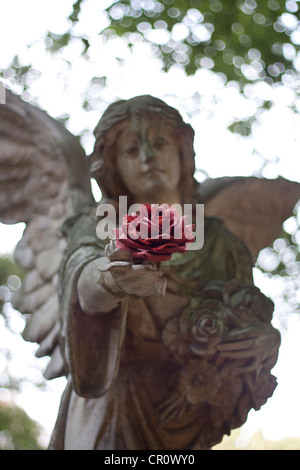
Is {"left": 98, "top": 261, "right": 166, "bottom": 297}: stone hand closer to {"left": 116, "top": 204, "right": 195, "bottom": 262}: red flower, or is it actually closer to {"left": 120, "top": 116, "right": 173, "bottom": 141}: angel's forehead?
{"left": 116, "top": 204, "right": 195, "bottom": 262}: red flower

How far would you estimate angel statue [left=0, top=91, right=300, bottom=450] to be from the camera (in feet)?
7.91

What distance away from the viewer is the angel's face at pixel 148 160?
2900 mm

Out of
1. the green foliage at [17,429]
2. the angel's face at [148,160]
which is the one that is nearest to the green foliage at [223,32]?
the angel's face at [148,160]

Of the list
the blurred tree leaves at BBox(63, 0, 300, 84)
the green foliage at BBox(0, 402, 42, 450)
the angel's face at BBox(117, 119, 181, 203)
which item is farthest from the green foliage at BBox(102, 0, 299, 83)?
the green foliage at BBox(0, 402, 42, 450)

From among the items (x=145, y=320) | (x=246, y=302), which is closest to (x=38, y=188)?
(x=145, y=320)

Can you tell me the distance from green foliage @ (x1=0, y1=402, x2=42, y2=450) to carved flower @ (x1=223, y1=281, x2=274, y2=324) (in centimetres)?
552

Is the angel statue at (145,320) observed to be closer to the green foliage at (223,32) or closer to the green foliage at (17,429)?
the green foliage at (223,32)

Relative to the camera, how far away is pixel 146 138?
292 centimetres

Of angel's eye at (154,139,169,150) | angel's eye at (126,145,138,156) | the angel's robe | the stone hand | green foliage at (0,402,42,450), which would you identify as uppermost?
angel's eye at (154,139,169,150)

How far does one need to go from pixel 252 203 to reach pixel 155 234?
204cm

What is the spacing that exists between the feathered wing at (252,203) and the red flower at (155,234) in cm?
182
